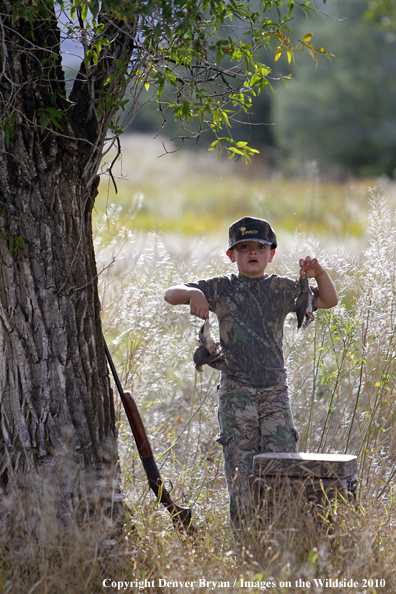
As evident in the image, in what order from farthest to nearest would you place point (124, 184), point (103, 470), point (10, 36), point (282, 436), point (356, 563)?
point (124, 184)
point (282, 436)
point (103, 470)
point (10, 36)
point (356, 563)

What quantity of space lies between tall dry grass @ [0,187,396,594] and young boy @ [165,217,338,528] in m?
0.29

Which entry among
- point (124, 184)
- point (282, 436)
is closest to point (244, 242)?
point (282, 436)

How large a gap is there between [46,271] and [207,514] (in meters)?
1.50

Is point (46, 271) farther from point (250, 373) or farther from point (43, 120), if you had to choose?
point (250, 373)

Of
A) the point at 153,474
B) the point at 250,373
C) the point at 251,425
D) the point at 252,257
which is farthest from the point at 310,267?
the point at 153,474

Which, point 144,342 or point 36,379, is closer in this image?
point 36,379

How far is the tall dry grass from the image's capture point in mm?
2250

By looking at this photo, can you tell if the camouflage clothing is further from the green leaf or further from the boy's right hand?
the green leaf

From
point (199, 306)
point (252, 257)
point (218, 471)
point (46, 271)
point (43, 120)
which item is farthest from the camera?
point (218, 471)

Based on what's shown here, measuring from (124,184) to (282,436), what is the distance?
21362 millimetres

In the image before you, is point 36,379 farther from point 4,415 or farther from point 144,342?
point 144,342

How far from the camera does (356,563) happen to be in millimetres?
2256

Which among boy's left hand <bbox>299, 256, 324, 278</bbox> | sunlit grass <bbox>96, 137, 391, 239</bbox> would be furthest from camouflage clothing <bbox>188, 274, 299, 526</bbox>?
sunlit grass <bbox>96, 137, 391, 239</bbox>

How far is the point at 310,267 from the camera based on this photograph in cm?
285
